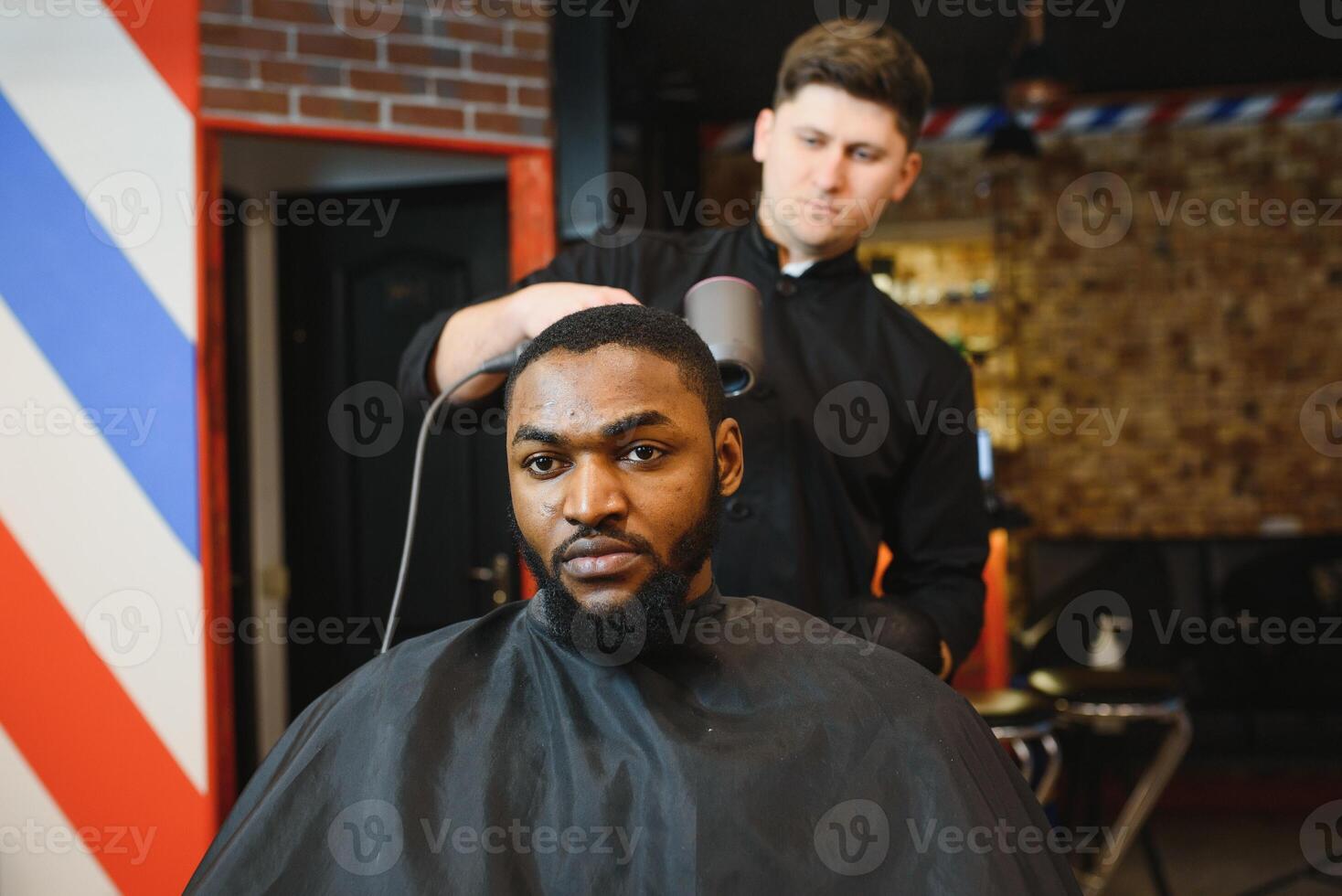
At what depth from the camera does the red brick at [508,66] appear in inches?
126

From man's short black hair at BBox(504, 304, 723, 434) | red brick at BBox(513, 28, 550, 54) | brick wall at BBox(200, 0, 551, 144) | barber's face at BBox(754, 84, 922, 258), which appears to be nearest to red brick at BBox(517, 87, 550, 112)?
brick wall at BBox(200, 0, 551, 144)

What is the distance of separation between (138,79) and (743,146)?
14.2 ft

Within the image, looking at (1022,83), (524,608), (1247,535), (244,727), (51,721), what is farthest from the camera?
(1247,535)

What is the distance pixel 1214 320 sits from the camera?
6.24m

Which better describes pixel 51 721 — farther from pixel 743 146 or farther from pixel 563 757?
pixel 743 146

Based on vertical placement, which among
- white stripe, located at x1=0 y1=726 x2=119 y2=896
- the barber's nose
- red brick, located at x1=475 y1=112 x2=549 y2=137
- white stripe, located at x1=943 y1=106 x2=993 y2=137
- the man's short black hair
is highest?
white stripe, located at x1=943 y1=106 x2=993 y2=137

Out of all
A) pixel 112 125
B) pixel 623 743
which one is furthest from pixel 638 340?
pixel 112 125

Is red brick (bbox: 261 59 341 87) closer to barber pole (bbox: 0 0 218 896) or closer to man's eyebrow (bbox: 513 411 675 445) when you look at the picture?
barber pole (bbox: 0 0 218 896)

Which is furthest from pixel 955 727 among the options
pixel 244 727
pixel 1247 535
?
pixel 1247 535

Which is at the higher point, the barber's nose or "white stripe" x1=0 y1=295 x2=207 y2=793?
the barber's nose

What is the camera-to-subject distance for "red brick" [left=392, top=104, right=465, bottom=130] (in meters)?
3.10

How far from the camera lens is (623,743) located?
1152 mm

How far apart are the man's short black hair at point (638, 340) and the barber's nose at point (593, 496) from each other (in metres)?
0.13

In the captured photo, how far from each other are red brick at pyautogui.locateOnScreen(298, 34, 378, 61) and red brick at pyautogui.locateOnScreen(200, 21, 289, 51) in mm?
50
